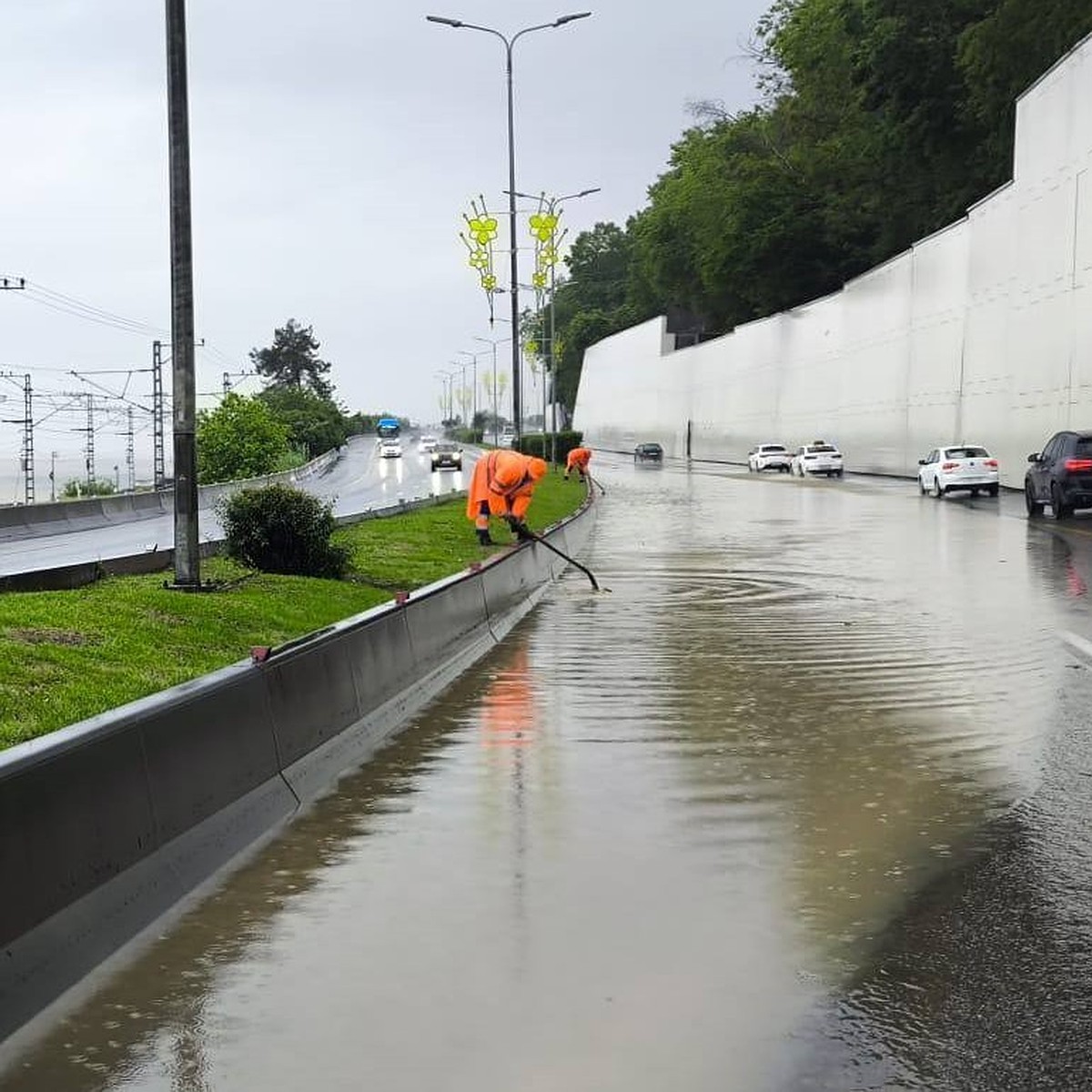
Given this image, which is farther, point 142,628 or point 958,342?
point 958,342

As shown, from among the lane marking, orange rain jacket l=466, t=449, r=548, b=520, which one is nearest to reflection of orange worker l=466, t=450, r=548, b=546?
orange rain jacket l=466, t=449, r=548, b=520

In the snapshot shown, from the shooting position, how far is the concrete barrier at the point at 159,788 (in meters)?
6.03


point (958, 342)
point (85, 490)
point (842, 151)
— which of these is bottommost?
point (85, 490)

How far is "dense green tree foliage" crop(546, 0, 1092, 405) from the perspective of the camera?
74.6 m

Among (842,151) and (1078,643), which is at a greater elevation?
(842,151)

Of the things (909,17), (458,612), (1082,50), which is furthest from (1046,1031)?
(909,17)

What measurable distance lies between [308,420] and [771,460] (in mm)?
78167

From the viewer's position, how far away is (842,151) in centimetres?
10588

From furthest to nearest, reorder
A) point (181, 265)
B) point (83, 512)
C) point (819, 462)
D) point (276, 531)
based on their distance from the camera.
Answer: point (819, 462)
point (83, 512)
point (276, 531)
point (181, 265)

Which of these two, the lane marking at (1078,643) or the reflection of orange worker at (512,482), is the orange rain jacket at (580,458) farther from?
the lane marking at (1078,643)

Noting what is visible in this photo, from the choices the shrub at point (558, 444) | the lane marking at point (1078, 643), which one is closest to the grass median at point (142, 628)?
the lane marking at point (1078, 643)

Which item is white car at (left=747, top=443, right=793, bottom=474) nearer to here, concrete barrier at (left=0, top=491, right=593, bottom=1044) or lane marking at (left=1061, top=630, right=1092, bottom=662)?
lane marking at (left=1061, top=630, right=1092, bottom=662)

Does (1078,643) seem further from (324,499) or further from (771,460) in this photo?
(771,460)

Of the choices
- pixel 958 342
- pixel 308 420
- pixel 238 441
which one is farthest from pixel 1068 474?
pixel 308 420
